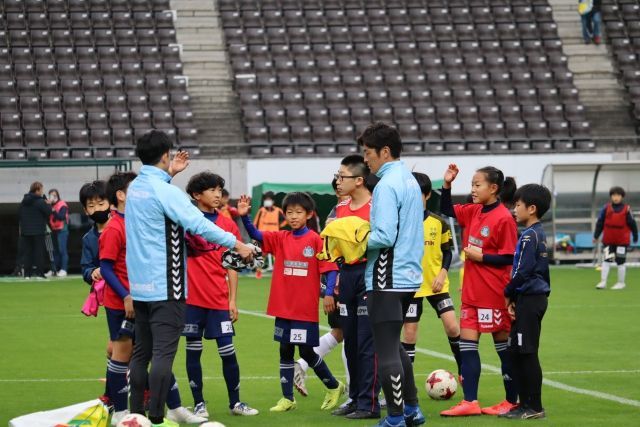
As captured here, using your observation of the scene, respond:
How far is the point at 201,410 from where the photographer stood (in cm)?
821

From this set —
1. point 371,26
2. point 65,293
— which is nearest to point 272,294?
point 65,293

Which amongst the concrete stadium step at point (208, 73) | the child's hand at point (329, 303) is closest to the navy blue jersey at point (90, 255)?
the child's hand at point (329, 303)

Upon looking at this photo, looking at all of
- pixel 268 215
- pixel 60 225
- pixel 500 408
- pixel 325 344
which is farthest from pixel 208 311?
pixel 60 225

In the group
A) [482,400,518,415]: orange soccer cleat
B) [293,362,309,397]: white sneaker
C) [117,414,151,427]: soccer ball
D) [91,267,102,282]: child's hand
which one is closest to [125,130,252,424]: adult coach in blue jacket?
[117,414,151,427]: soccer ball

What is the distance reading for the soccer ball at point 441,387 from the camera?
349 inches

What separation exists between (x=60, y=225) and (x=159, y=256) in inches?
725

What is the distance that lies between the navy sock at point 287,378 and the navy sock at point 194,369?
647mm

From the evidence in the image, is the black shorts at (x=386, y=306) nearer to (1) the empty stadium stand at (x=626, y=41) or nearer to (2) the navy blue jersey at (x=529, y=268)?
(2) the navy blue jersey at (x=529, y=268)

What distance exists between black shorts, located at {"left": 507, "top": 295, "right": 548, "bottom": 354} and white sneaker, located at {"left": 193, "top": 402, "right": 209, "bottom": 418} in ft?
7.34

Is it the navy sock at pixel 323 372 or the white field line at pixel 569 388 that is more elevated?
the navy sock at pixel 323 372

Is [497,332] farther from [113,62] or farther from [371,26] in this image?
[371,26]

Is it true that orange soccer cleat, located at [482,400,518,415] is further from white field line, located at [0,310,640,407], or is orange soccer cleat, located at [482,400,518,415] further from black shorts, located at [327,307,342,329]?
black shorts, located at [327,307,342,329]

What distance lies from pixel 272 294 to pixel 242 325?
644 centimetres

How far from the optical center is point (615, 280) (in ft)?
74.9
